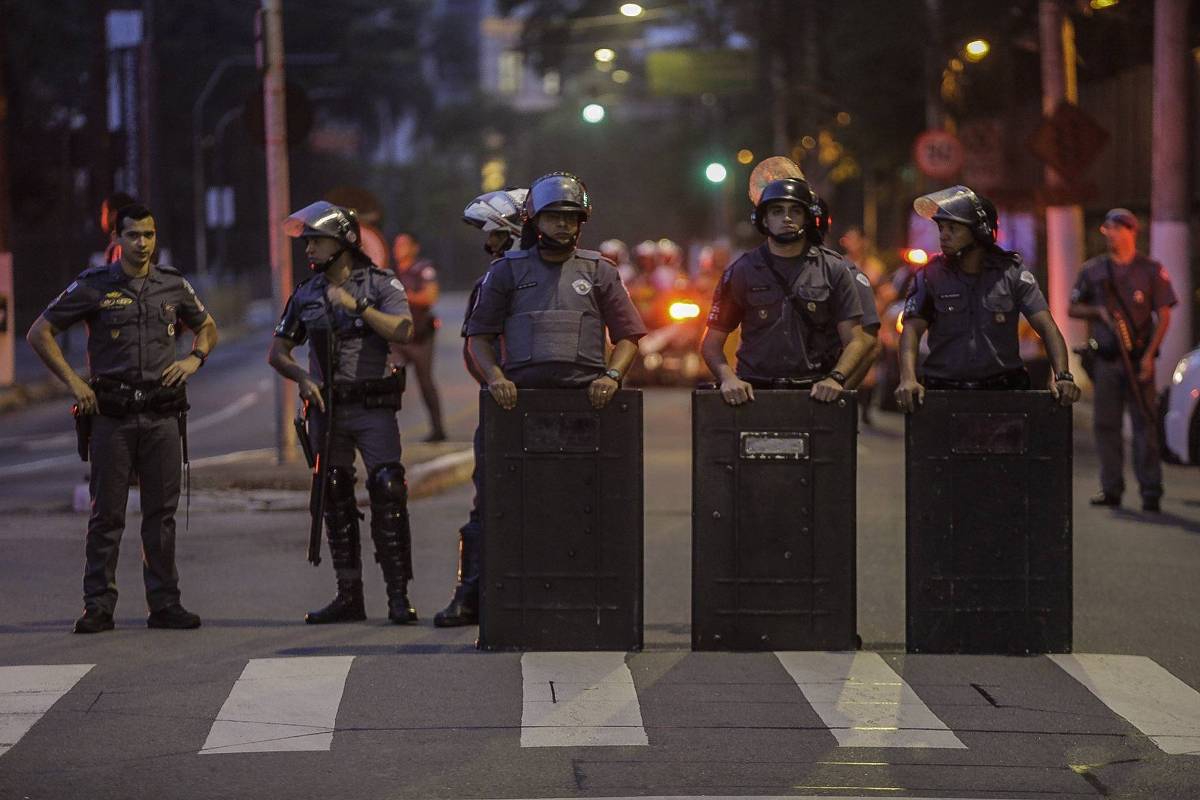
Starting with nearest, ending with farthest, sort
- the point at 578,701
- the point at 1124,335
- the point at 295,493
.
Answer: the point at 578,701
the point at 1124,335
the point at 295,493

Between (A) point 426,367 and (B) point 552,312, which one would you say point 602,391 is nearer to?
(B) point 552,312

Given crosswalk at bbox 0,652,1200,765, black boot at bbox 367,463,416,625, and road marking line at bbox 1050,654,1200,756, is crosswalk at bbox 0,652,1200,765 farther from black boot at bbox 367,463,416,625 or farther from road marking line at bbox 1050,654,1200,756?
black boot at bbox 367,463,416,625

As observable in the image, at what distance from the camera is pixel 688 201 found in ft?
265

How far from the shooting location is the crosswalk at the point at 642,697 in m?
7.48

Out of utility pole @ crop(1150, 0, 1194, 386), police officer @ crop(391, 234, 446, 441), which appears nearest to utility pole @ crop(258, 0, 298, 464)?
police officer @ crop(391, 234, 446, 441)

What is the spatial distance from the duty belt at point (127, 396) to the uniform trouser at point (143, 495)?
0.05 metres

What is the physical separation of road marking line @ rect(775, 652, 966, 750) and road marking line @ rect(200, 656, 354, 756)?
5.76 ft

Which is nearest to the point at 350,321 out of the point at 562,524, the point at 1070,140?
the point at 562,524

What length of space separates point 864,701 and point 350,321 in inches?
116

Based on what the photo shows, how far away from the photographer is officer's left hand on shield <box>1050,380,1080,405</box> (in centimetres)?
883

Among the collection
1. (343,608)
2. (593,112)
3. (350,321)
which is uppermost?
(593,112)

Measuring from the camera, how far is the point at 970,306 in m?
9.66

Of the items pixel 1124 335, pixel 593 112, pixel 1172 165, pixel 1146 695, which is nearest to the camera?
pixel 1146 695

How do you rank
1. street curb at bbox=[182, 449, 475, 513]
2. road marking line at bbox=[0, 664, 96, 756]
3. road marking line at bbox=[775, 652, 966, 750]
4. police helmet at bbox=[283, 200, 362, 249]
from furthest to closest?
street curb at bbox=[182, 449, 475, 513], police helmet at bbox=[283, 200, 362, 249], road marking line at bbox=[0, 664, 96, 756], road marking line at bbox=[775, 652, 966, 750]
